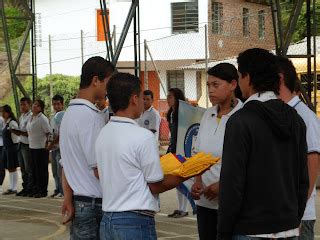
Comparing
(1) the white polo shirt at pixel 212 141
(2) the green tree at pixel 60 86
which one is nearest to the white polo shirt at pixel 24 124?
(1) the white polo shirt at pixel 212 141

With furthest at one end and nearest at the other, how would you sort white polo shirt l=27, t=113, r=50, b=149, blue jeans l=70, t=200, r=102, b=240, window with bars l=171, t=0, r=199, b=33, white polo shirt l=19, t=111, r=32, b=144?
window with bars l=171, t=0, r=199, b=33 → white polo shirt l=19, t=111, r=32, b=144 → white polo shirt l=27, t=113, r=50, b=149 → blue jeans l=70, t=200, r=102, b=240

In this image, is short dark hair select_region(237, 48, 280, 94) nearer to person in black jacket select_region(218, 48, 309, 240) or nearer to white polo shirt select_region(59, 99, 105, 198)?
person in black jacket select_region(218, 48, 309, 240)

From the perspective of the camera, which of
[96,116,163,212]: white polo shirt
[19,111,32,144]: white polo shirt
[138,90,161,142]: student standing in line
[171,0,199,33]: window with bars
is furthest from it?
[171,0,199,33]: window with bars

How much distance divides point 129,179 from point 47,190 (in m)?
12.2

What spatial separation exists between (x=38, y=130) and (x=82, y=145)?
34.7 ft

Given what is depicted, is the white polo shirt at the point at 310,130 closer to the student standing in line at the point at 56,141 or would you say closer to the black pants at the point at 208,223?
the black pants at the point at 208,223

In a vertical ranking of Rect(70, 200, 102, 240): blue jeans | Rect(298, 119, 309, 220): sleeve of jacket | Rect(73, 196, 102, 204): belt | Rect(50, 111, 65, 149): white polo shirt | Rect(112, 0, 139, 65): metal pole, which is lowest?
Rect(50, 111, 65, 149): white polo shirt

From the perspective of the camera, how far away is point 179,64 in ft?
98.8

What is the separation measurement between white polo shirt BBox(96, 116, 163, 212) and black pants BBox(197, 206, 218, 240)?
1164 mm

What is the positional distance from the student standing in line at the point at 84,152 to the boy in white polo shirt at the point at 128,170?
0.52m

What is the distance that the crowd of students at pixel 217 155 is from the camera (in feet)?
14.4

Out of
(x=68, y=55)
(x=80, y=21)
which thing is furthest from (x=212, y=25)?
(x=80, y=21)

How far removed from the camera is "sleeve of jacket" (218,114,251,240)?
4355 millimetres

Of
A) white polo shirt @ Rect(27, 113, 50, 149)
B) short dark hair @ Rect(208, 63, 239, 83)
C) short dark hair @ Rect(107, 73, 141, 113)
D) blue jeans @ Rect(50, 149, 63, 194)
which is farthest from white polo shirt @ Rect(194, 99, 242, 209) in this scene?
white polo shirt @ Rect(27, 113, 50, 149)
